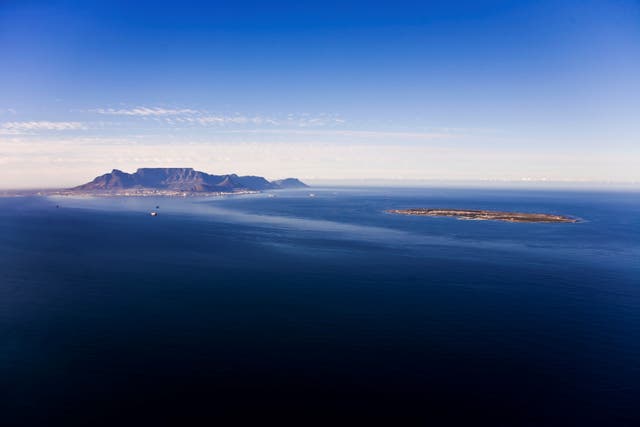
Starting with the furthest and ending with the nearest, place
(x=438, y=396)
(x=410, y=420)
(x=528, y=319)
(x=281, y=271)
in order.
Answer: (x=281, y=271) → (x=528, y=319) → (x=438, y=396) → (x=410, y=420)

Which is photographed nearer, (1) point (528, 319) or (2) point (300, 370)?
(2) point (300, 370)

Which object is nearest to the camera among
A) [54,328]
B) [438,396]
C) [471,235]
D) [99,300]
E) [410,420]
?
[410,420]

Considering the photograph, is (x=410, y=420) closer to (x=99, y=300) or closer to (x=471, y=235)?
(x=99, y=300)

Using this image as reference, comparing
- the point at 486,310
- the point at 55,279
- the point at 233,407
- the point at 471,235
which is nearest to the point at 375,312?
the point at 486,310

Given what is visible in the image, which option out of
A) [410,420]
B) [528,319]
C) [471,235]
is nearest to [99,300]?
[410,420]

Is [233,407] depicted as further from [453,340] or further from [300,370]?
[453,340]

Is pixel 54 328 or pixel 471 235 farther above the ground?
pixel 471 235
